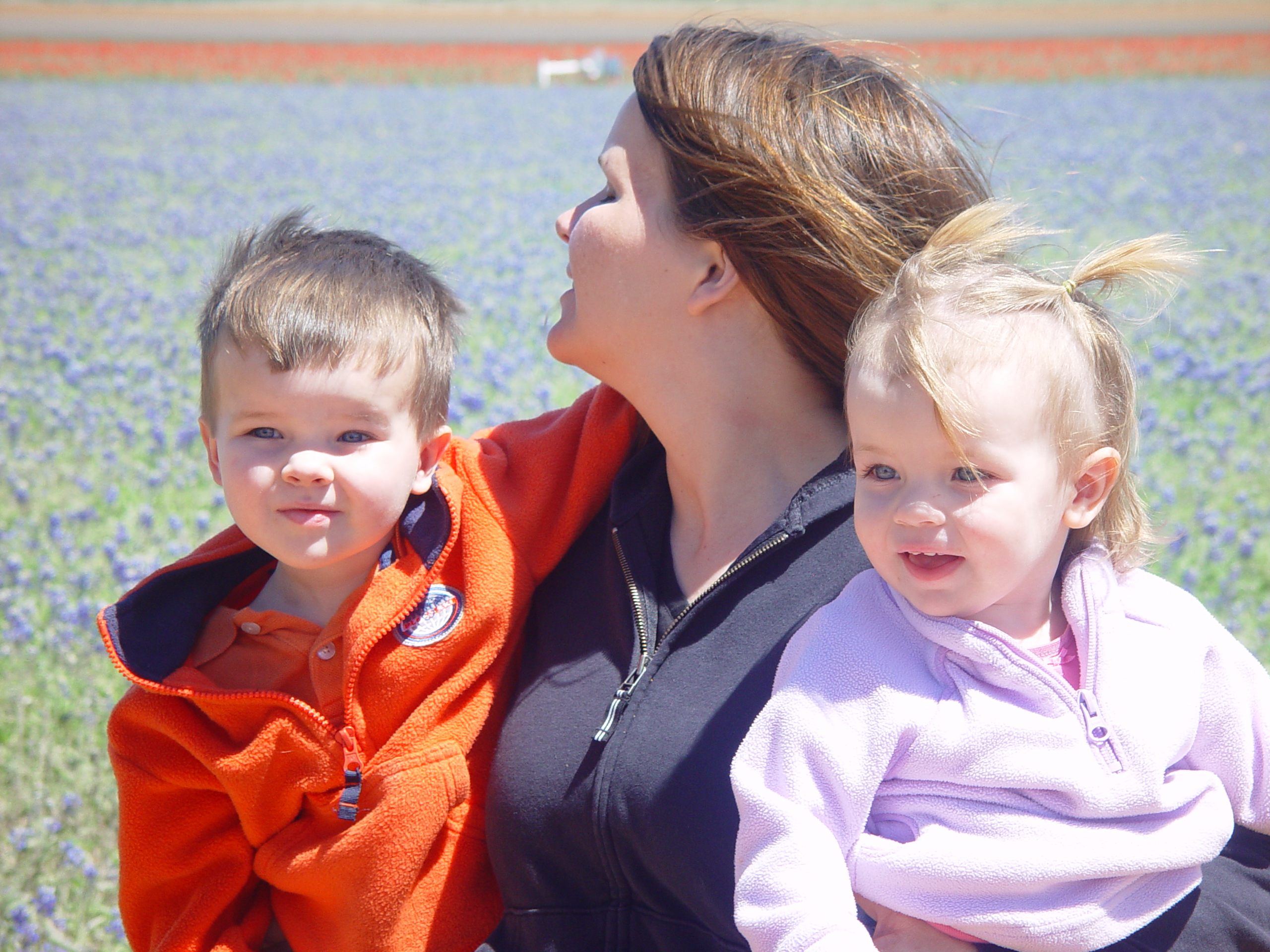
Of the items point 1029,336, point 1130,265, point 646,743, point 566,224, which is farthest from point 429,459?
point 1130,265

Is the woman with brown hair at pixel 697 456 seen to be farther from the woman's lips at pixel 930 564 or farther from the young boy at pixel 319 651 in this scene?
the woman's lips at pixel 930 564

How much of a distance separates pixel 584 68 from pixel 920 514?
960 inches

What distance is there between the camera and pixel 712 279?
2.03 m

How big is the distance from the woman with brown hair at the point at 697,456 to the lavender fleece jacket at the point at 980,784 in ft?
0.90

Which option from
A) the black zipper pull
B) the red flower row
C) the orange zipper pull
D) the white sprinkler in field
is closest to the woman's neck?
the black zipper pull

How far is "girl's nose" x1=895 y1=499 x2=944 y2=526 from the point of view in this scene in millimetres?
1407

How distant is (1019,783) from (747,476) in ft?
2.65

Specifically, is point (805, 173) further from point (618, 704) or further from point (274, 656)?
point (274, 656)

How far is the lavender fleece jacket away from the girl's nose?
0.50 feet

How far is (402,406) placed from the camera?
1.86 m

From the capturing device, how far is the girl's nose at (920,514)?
141 centimetres

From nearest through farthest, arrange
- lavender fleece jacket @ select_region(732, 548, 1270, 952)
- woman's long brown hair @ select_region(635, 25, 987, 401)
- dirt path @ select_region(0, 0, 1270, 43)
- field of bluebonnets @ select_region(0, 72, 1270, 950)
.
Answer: lavender fleece jacket @ select_region(732, 548, 1270, 952) → woman's long brown hair @ select_region(635, 25, 987, 401) → field of bluebonnets @ select_region(0, 72, 1270, 950) → dirt path @ select_region(0, 0, 1270, 43)

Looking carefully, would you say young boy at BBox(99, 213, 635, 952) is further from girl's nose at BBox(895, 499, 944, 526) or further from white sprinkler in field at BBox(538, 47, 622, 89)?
white sprinkler in field at BBox(538, 47, 622, 89)

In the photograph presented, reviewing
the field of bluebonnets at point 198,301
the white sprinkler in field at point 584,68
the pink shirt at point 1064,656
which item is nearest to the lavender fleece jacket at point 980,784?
the pink shirt at point 1064,656
